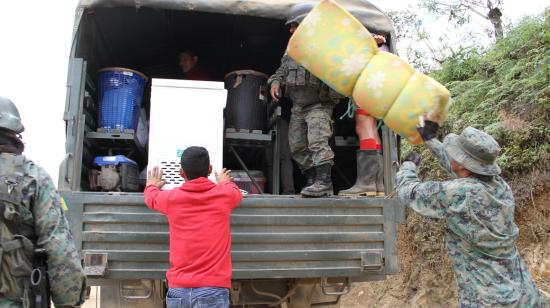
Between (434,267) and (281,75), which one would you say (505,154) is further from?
(281,75)

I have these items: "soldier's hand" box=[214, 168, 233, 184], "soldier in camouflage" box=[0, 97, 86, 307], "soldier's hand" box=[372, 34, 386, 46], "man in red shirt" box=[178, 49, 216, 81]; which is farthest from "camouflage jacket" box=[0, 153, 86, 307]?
"man in red shirt" box=[178, 49, 216, 81]

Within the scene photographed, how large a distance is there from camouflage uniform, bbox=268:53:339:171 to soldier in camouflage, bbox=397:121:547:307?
82 cm

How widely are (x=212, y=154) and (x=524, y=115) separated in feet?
13.7

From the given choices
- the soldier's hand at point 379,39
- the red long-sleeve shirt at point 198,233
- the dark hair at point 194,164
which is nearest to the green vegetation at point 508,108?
the soldier's hand at point 379,39

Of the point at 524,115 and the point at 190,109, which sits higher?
the point at 524,115

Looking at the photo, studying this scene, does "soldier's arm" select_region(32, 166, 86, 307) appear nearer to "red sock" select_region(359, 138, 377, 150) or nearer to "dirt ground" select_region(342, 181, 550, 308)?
"red sock" select_region(359, 138, 377, 150)

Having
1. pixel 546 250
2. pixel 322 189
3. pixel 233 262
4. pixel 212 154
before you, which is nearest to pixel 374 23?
pixel 322 189

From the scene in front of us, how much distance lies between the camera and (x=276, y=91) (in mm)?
3633

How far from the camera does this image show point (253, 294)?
379 centimetres

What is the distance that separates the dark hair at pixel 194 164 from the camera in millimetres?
2805

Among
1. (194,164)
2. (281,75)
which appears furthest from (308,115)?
(194,164)

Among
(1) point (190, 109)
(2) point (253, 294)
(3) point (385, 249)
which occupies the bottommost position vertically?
(2) point (253, 294)

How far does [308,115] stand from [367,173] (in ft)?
1.87

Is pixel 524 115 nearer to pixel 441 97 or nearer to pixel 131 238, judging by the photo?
pixel 441 97
